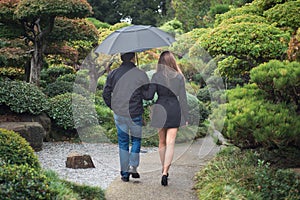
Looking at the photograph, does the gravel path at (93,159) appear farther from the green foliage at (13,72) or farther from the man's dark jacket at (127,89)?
the green foliage at (13,72)

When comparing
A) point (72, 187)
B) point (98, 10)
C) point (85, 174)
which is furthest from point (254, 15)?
point (98, 10)

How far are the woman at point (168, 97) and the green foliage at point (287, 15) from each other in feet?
7.75

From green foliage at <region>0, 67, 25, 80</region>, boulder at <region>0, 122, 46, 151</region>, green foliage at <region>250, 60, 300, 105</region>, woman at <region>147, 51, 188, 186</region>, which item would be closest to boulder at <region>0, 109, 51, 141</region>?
boulder at <region>0, 122, 46, 151</region>

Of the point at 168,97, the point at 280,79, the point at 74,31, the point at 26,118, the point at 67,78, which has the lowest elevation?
the point at 26,118

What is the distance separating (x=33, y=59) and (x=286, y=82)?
18.9 feet

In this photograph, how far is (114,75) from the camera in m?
4.53

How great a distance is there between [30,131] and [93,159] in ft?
3.21

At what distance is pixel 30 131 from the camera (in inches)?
242

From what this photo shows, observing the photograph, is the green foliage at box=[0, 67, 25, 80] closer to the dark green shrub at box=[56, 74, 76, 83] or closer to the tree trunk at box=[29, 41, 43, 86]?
the dark green shrub at box=[56, 74, 76, 83]

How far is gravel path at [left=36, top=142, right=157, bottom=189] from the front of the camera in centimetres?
496

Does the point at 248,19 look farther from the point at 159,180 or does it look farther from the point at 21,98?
the point at 21,98

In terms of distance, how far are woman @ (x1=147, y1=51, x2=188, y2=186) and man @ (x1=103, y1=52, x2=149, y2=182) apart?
0.15 metres

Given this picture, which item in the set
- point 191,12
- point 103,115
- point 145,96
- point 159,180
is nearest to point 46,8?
point 103,115

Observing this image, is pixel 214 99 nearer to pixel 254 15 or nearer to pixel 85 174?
pixel 254 15
